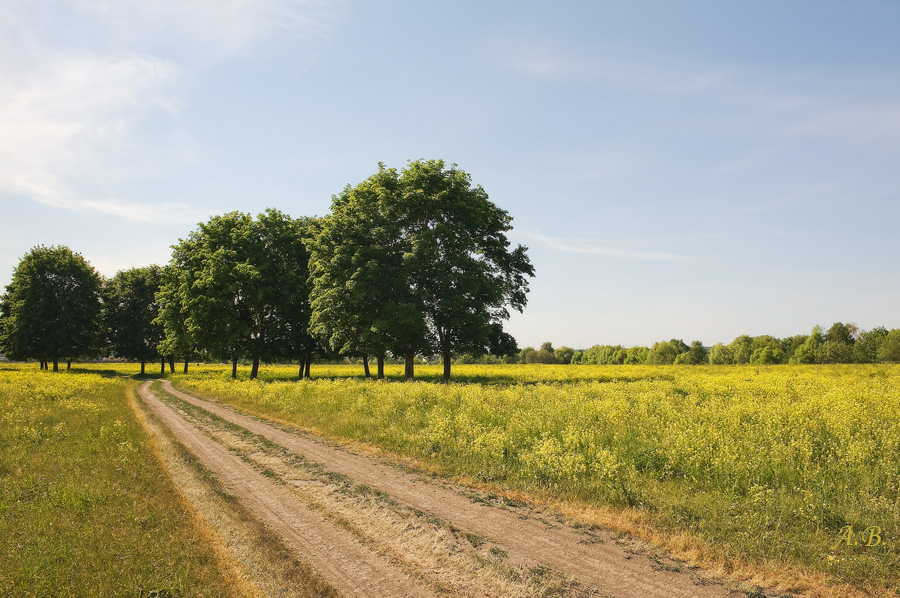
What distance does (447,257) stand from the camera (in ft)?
107

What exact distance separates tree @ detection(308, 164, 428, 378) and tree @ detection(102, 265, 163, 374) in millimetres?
43846

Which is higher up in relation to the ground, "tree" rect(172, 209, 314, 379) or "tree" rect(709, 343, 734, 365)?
"tree" rect(172, 209, 314, 379)

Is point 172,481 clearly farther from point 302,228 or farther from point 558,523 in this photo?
point 302,228

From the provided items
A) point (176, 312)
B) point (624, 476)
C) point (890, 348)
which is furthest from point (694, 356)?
point (624, 476)

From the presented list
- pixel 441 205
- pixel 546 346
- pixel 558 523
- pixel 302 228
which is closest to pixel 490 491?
pixel 558 523

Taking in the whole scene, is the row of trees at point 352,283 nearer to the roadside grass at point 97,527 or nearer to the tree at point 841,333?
the roadside grass at point 97,527

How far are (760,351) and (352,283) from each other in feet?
334

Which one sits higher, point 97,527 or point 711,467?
point 711,467

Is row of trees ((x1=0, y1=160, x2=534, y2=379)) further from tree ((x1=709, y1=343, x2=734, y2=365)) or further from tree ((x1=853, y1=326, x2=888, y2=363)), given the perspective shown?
tree ((x1=709, y1=343, x2=734, y2=365))

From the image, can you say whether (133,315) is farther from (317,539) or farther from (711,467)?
(711,467)

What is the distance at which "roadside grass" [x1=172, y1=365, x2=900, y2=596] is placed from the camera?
6453mm

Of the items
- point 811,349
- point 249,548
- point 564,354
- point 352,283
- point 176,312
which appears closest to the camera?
point 249,548

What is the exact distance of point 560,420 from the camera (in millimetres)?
13820

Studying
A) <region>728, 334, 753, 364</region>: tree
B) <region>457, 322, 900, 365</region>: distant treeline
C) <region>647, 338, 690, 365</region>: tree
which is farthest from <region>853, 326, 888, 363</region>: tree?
<region>647, 338, 690, 365</region>: tree
